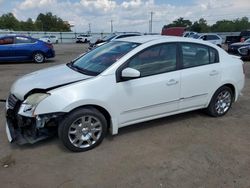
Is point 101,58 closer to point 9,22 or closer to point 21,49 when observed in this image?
point 21,49

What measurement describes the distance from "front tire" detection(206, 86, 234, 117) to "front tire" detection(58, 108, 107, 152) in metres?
2.30

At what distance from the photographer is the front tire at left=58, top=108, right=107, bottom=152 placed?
3.91 m

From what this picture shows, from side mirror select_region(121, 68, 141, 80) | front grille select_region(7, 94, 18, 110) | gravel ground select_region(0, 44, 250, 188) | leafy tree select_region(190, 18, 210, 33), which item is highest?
leafy tree select_region(190, 18, 210, 33)

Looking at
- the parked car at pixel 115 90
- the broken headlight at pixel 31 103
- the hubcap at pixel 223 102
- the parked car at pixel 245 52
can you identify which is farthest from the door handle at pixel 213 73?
the parked car at pixel 245 52

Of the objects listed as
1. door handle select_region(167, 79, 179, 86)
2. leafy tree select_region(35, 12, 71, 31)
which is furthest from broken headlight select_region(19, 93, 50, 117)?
leafy tree select_region(35, 12, 71, 31)

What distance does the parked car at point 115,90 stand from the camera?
390cm

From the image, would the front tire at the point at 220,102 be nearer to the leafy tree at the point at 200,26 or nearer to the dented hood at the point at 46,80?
the dented hood at the point at 46,80

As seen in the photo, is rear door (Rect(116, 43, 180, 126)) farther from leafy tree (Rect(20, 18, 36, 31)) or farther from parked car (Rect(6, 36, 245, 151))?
leafy tree (Rect(20, 18, 36, 31))

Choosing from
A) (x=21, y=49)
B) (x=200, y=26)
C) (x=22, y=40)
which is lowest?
(x=21, y=49)

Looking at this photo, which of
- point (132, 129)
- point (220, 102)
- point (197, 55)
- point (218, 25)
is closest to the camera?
point (132, 129)

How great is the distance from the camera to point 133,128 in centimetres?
497

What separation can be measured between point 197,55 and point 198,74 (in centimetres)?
37

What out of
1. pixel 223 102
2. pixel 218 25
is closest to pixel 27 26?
pixel 218 25

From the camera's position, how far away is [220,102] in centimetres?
554
